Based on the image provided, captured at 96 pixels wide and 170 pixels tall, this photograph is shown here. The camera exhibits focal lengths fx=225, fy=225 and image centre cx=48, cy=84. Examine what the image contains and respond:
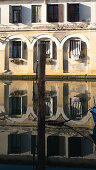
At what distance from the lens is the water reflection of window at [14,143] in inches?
213

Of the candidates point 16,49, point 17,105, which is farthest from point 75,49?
point 17,105

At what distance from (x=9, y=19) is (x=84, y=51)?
8.74m

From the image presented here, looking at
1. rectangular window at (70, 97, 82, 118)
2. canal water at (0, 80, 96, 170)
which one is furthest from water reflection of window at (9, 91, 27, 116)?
rectangular window at (70, 97, 82, 118)

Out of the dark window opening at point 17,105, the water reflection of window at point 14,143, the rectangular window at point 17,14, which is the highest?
the rectangular window at point 17,14

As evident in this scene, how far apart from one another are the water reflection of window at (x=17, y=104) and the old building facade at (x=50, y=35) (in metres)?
11.5

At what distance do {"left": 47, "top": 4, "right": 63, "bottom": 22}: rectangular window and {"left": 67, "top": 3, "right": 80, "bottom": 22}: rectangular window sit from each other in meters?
0.85

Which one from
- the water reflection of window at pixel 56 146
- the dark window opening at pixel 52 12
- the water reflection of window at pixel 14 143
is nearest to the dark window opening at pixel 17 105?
the water reflection of window at pixel 14 143

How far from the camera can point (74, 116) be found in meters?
8.61

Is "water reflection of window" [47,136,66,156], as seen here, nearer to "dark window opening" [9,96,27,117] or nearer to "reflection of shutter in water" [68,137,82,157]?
"reflection of shutter in water" [68,137,82,157]

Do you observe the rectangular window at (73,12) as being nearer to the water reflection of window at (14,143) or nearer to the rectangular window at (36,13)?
the rectangular window at (36,13)

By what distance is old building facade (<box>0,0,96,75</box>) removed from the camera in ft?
78.2

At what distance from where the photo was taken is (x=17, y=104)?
11.0 meters

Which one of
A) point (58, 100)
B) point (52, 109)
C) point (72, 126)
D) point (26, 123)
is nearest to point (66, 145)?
point (72, 126)

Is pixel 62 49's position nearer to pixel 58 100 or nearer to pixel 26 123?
pixel 58 100
